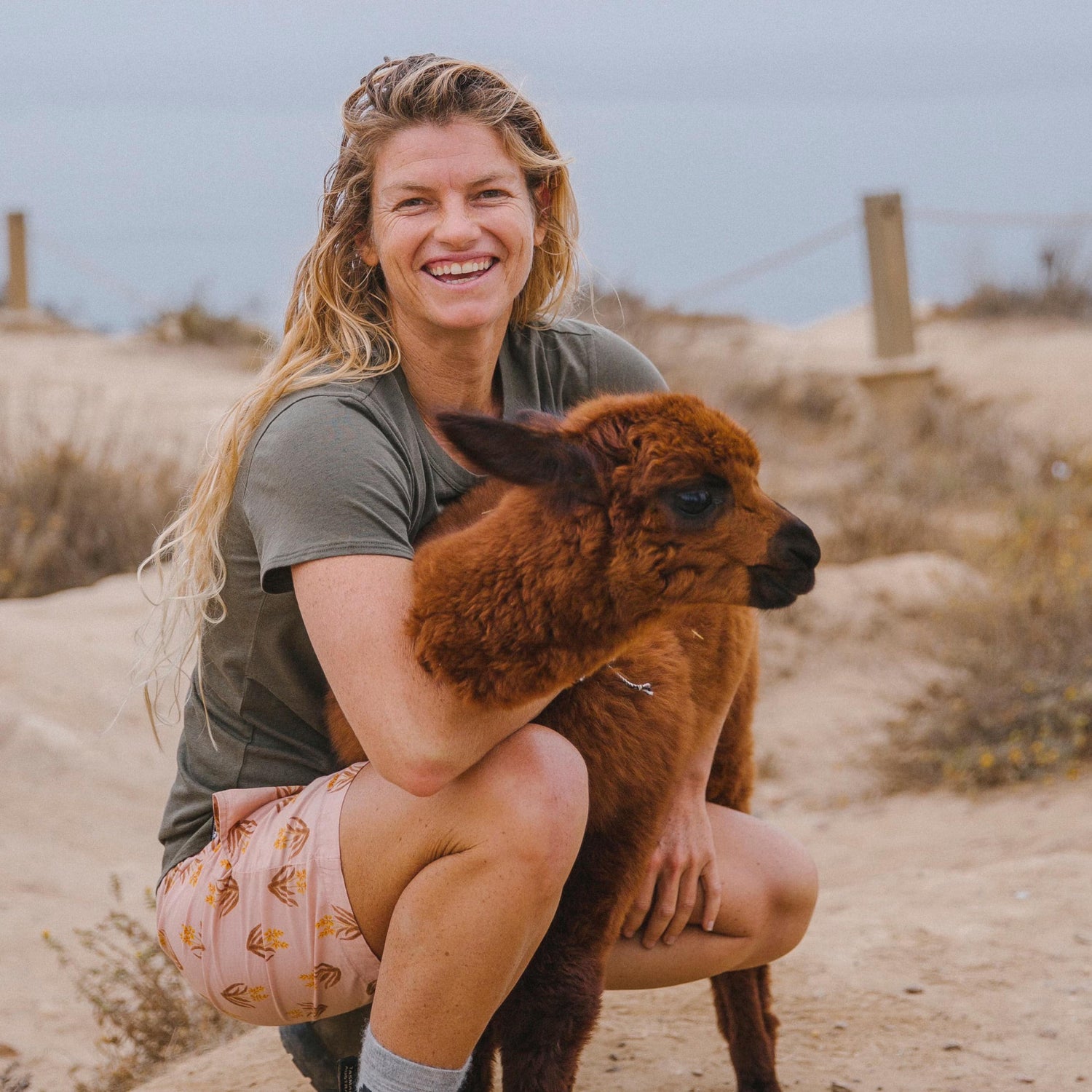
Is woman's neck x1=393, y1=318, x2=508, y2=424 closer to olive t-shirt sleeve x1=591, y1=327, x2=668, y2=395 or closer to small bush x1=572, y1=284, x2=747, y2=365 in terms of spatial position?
olive t-shirt sleeve x1=591, y1=327, x2=668, y2=395

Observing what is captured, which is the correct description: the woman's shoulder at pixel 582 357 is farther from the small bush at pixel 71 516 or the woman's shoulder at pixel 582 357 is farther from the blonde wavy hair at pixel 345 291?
the small bush at pixel 71 516

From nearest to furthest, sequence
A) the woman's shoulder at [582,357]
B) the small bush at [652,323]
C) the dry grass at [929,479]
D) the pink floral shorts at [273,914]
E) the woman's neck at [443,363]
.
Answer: the pink floral shorts at [273,914] < the woman's neck at [443,363] < the woman's shoulder at [582,357] < the dry grass at [929,479] < the small bush at [652,323]

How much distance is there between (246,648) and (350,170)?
1.05 m

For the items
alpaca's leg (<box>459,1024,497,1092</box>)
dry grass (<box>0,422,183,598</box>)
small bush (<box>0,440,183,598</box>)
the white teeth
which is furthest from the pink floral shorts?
small bush (<box>0,440,183,598</box>)

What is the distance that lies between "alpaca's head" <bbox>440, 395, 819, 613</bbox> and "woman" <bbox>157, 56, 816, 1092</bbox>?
304 mm

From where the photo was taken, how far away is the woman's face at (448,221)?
2693mm

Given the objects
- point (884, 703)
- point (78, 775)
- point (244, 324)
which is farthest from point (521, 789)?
point (244, 324)

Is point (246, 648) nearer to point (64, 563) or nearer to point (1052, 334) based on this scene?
point (64, 563)

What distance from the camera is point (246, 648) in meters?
2.62

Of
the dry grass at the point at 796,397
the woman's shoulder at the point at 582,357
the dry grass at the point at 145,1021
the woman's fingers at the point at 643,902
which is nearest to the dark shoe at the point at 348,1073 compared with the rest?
the woman's fingers at the point at 643,902

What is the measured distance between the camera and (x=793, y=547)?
230cm

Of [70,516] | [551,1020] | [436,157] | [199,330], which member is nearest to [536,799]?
[551,1020]

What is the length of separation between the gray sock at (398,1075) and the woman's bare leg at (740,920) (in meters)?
0.51

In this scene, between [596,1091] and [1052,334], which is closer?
[596,1091]
